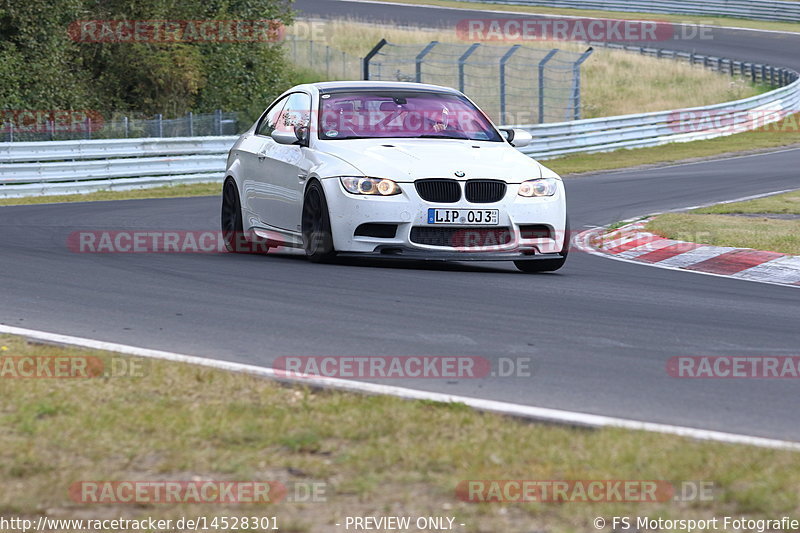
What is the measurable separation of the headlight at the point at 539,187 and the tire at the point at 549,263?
1.10ft

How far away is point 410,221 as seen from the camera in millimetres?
9836

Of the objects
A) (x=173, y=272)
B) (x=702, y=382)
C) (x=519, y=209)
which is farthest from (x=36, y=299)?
(x=702, y=382)

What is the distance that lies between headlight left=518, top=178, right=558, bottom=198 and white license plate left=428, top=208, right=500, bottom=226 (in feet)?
1.08

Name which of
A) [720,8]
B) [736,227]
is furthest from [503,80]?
[720,8]

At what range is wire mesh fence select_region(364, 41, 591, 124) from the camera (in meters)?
28.7

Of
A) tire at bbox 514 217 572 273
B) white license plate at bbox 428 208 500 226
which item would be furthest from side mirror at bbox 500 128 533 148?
white license plate at bbox 428 208 500 226

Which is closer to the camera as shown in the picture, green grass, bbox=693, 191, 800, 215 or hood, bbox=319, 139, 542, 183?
hood, bbox=319, 139, 542, 183

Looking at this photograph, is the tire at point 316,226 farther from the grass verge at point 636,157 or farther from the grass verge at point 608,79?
the grass verge at point 608,79

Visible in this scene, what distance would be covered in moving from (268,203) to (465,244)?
2135 millimetres

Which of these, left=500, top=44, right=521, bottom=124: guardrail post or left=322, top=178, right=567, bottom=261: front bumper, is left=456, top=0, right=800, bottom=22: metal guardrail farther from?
left=322, top=178, right=567, bottom=261: front bumper

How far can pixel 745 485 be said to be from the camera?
13.8ft

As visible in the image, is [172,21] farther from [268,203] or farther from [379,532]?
[379,532]

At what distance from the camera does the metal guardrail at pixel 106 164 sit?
22.9 m

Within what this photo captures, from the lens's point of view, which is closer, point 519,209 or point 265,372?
point 265,372
